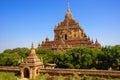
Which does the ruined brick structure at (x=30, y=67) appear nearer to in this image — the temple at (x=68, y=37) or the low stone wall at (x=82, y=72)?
the low stone wall at (x=82, y=72)

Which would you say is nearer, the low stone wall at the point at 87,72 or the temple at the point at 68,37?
the low stone wall at the point at 87,72

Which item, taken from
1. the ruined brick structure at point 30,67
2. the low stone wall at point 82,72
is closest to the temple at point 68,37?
the ruined brick structure at point 30,67

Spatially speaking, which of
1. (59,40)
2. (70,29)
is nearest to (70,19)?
(70,29)

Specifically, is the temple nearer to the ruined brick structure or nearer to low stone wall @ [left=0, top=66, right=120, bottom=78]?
the ruined brick structure

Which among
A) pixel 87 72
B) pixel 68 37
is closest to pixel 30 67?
pixel 87 72

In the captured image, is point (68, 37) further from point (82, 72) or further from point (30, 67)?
point (82, 72)

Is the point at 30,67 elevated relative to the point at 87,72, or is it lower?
elevated

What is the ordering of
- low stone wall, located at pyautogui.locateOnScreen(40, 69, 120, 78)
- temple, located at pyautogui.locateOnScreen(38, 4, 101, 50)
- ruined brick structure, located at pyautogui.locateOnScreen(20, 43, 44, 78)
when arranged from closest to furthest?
low stone wall, located at pyautogui.locateOnScreen(40, 69, 120, 78) → ruined brick structure, located at pyautogui.locateOnScreen(20, 43, 44, 78) → temple, located at pyautogui.locateOnScreen(38, 4, 101, 50)

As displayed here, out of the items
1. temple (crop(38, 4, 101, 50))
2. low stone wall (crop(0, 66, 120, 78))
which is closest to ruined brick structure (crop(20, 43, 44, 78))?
low stone wall (crop(0, 66, 120, 78))

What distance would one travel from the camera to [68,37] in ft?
200

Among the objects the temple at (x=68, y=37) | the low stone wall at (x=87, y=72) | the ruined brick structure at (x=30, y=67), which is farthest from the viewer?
the temple at (x=68, y=37)

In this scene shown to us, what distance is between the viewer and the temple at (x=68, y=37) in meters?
57.8

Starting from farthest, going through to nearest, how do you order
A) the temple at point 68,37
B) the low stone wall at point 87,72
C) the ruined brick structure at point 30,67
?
the temple at point 68,37, the ruined brick structure at point 30,67, the low stone wall at point 87,72

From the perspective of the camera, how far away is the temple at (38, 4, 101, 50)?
190ft
